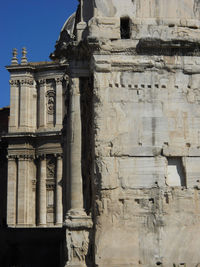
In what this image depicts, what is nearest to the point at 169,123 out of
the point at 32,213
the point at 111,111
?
the point at 111,111

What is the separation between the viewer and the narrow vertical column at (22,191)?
28484 mm

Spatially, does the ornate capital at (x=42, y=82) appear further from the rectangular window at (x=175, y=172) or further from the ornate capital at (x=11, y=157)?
the rectangular window at (x=175, y=172)

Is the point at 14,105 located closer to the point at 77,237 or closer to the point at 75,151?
the point at 75,151

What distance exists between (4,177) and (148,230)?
73.7ft

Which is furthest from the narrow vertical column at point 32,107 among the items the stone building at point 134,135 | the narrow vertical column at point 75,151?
the narrow vertical column at point 75,151

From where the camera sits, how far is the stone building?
1088 cm

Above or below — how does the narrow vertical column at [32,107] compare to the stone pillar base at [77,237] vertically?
above

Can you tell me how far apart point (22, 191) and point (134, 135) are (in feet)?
61.7

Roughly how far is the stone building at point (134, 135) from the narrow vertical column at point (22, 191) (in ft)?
54.9

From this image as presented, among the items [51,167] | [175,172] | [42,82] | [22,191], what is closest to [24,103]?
[42,82]

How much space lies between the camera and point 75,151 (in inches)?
456

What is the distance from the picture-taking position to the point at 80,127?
38.3 ft

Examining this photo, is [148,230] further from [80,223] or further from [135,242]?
[80,223]

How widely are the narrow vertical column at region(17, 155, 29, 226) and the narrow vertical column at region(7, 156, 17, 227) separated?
291 mm
